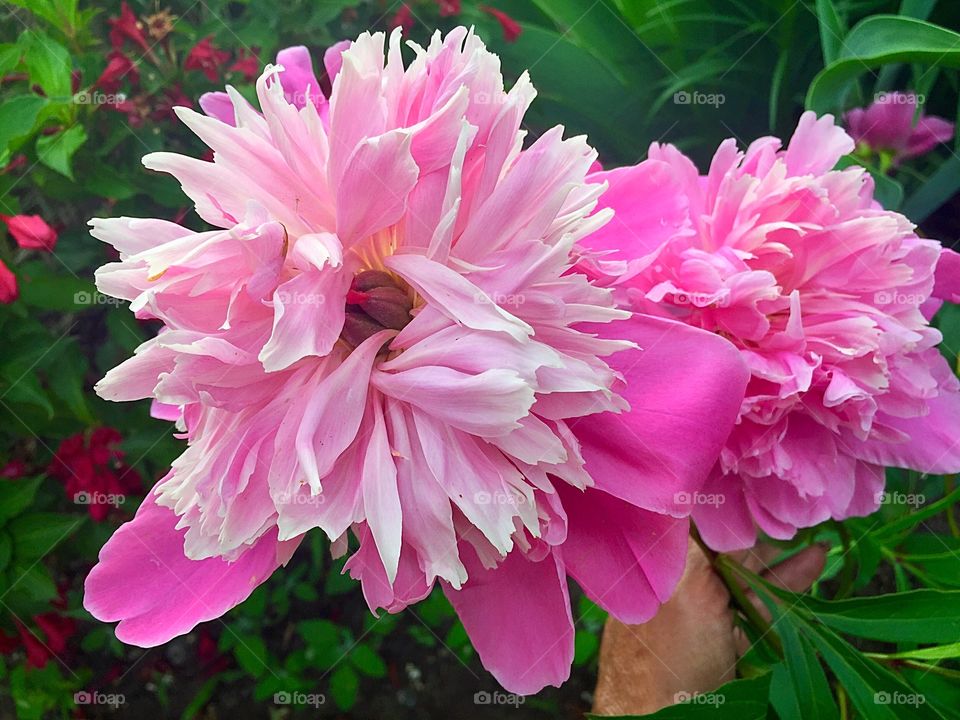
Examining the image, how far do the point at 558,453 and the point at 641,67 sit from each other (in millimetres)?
649

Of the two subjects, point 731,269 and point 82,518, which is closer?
point 731,269

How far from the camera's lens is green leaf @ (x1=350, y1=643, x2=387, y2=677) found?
0.80 m

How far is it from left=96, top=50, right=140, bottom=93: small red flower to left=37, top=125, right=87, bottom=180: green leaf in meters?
0.05

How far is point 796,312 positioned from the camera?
0.33 metres

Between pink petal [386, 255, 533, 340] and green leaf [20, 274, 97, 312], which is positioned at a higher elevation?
pink petal [386, 255, 533, 340]

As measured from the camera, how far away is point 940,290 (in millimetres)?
390

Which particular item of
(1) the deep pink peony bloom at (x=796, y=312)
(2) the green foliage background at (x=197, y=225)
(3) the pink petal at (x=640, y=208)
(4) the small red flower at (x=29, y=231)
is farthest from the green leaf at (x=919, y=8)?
(4) the small red flower at (x=29, y=231)

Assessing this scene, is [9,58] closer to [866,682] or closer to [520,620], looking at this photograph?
[520,620]

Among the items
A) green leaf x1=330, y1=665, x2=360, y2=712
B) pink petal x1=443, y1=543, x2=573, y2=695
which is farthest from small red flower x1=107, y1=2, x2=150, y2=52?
green leaf x1=330, y1=665, x2=360, y2=712

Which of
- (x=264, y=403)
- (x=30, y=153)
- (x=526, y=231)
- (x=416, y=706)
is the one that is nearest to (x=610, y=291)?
(x=526, y=231)

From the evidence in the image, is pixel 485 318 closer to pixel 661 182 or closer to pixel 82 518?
pixel 661 182

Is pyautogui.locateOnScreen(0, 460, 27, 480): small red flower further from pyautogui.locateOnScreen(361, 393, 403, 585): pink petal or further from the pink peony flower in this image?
the pink peony flower

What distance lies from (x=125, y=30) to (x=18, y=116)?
0.52 feet

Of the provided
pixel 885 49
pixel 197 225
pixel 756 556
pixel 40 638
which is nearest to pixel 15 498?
pixel 40 638
